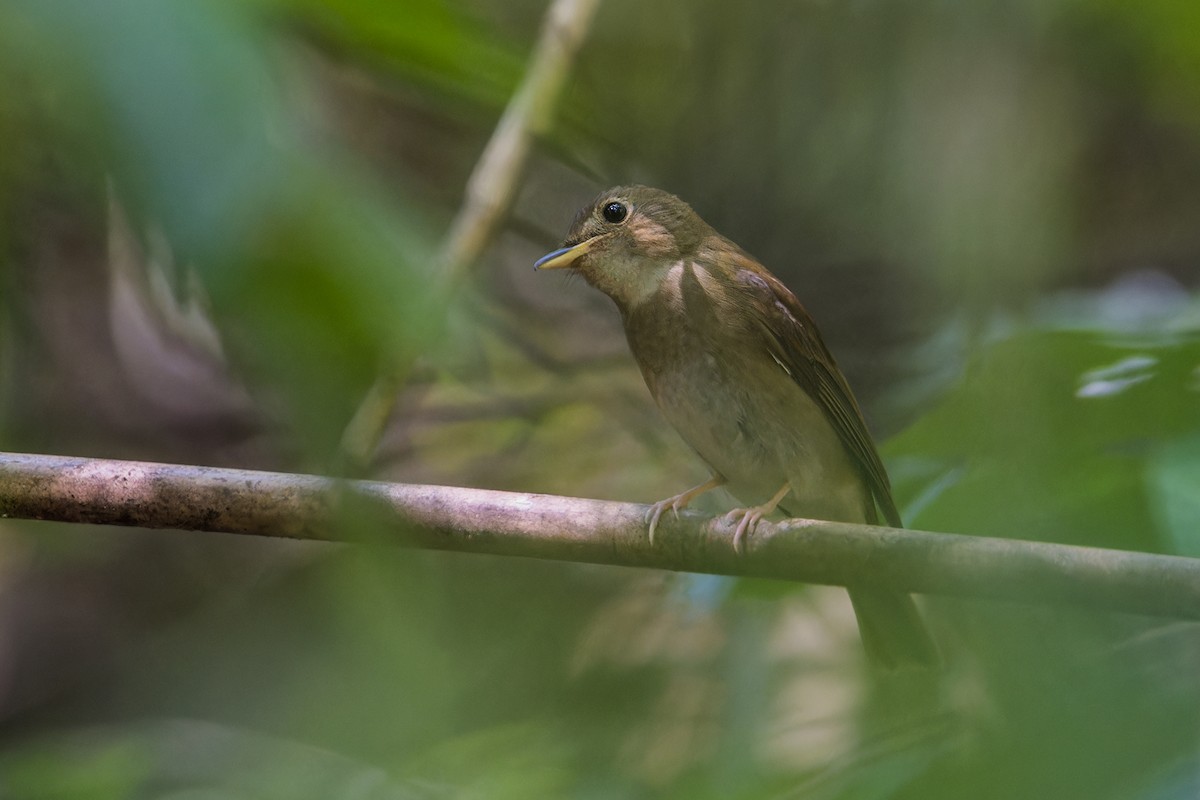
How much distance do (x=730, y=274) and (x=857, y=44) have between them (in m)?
1.95

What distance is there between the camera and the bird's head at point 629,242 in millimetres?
3926

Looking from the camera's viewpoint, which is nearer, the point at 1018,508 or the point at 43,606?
the point at 1018,508

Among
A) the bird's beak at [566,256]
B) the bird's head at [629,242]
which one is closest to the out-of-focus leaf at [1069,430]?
the bird's head at [629,242]

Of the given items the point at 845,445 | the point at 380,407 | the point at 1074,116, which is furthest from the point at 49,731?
the point at 1074,116

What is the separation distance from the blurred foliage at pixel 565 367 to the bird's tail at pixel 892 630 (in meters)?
0.13

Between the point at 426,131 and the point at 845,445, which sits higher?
the point at 426,131

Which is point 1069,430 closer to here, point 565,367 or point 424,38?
point 424,38

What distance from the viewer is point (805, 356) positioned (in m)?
3.82

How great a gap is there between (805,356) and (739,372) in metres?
0.26

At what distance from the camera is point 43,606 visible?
558cm

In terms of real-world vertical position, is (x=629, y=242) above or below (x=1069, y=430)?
below

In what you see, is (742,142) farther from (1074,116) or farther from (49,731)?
(49,731)

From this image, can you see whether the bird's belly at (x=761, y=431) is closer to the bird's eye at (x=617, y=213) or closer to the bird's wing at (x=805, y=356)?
the bird's wing at (x=805, y=356)

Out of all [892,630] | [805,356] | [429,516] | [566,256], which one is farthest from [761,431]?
[429,516]
